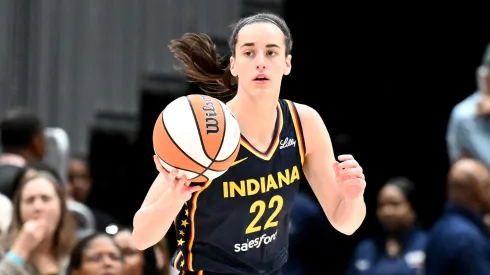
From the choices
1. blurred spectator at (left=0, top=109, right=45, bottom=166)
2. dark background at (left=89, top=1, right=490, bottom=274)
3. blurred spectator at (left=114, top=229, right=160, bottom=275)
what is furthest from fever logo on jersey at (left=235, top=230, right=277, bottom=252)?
dark background at (left=89, top=1, right=490, bottom=274)

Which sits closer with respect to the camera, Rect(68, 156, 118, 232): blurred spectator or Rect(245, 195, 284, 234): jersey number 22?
Rect(245, 195, 284, 234): jersey number 22

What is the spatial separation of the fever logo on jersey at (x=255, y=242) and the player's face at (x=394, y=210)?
462 centimetres

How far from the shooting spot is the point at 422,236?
29.6ft

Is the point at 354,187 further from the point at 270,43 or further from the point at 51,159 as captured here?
the point at 51,159

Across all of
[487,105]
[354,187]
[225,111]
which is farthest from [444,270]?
[225,111]

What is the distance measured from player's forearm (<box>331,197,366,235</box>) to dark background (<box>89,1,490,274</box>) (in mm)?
5623

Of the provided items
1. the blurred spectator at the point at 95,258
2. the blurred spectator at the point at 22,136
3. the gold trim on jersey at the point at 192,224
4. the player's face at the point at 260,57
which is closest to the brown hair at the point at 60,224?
the blurred spectator at the point at 95,258

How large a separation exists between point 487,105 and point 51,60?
369 cm

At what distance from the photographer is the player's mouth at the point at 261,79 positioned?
4410 mm

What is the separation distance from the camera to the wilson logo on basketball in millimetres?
4188

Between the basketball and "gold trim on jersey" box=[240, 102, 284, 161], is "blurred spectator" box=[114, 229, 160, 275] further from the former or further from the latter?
the basketball

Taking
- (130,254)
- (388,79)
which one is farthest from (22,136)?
(388,79)

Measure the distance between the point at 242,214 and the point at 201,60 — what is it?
72cm

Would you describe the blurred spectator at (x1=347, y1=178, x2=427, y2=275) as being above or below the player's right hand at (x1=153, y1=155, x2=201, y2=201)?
below
